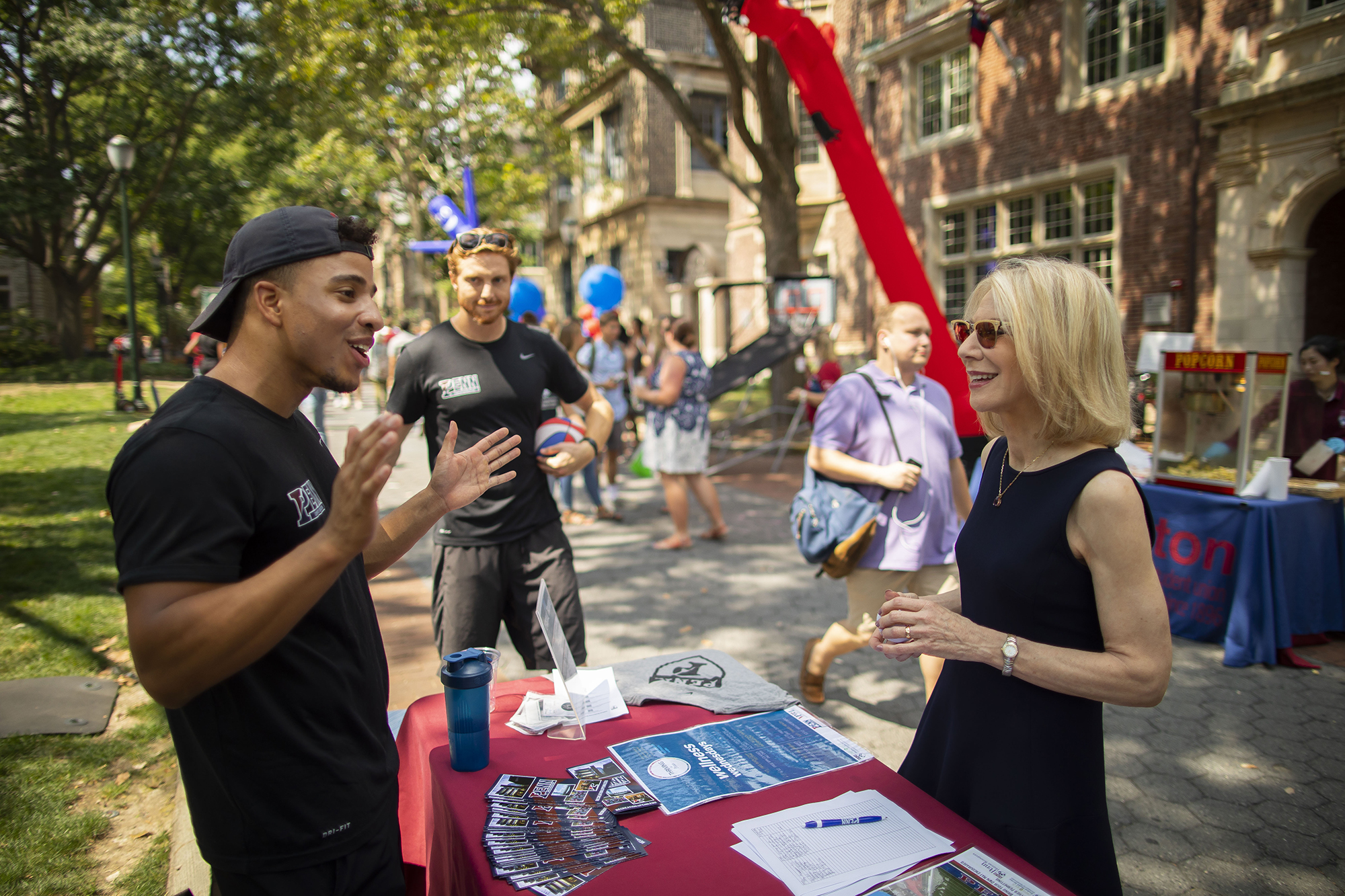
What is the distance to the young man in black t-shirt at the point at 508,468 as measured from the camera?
3.17m

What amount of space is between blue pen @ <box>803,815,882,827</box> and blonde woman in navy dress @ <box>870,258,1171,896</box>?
30cm

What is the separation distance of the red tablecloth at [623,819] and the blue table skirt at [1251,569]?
4.10 m

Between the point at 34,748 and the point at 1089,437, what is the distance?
15.4 ft

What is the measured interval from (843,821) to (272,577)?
1.22m

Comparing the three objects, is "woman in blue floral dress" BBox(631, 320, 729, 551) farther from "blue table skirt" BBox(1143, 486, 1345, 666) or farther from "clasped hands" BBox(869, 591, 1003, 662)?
"clasped hands" BBox(869, 591, 1003, 662)

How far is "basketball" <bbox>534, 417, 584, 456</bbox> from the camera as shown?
339 centimetres

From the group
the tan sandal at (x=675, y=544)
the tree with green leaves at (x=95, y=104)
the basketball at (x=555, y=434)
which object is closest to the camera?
the basketball at (x=555, y=434)

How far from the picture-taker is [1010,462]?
1971 mm

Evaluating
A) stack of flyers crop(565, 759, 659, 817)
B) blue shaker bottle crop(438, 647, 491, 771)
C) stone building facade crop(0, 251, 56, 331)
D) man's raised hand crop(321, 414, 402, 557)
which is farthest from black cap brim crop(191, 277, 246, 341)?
stone building facade crop(0, 251, 56, 331)

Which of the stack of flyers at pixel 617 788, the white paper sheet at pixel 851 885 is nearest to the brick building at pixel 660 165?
the stack of flyers at pixel 617 788

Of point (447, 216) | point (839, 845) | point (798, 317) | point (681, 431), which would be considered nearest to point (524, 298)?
point (447, 216)

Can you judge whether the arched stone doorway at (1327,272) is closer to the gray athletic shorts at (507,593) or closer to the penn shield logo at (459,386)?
the gray athletic shorts at (507,593)

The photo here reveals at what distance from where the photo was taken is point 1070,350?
1.72 m

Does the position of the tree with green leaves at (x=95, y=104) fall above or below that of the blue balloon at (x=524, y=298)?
above
